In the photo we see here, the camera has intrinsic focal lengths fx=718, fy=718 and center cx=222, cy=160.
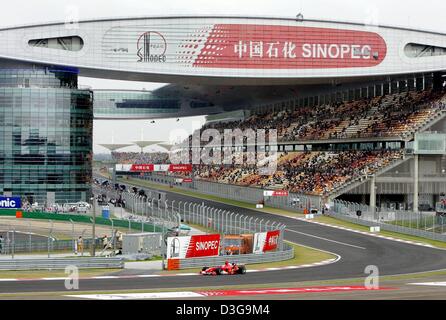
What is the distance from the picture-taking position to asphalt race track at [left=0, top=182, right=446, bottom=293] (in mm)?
30906

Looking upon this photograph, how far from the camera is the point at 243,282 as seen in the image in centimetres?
3269

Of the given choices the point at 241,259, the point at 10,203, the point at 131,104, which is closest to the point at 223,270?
the point at 241,259

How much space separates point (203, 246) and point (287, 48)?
145 feet

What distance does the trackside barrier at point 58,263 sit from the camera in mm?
35875

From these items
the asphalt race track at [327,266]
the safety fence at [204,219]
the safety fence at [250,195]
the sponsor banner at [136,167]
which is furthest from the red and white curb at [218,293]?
the sponsor banner at [136,167]

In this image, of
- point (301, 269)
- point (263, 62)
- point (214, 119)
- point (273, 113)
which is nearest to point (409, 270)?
point (301, 269)

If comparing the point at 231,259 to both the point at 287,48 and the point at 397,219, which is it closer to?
the point at 397,219

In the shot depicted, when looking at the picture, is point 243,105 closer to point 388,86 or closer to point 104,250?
point 388,86

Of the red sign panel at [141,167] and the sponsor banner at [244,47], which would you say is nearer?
the sponsor banner at [244,47]

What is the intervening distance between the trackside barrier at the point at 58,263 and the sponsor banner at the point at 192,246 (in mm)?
2907

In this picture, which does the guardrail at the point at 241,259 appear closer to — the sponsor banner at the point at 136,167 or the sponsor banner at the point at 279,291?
the sponsor banner at the point at 279,291

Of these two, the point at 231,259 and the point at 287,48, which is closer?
the point at 231,259

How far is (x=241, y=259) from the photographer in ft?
132

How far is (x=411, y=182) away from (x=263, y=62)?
67.2ft
